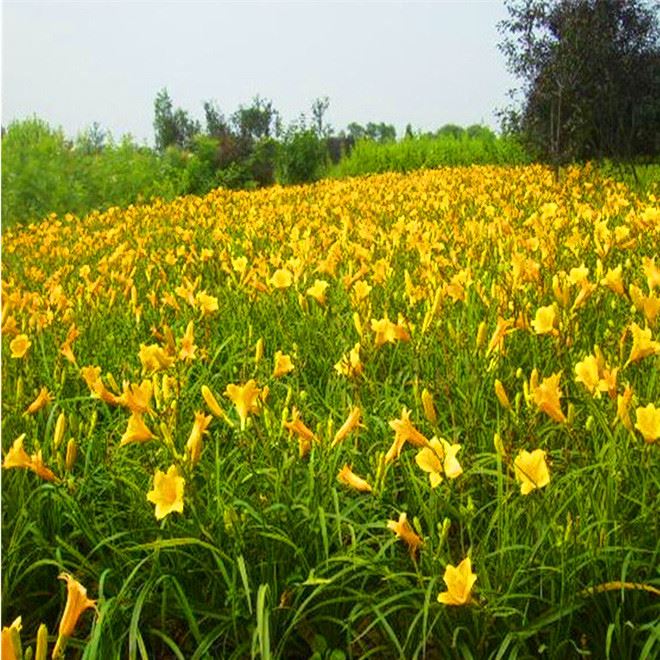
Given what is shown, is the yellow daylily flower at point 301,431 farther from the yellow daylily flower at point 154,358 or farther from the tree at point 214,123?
the tree at point 214,123

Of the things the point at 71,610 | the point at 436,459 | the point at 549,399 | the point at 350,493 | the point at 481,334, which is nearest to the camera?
the point at 71,610

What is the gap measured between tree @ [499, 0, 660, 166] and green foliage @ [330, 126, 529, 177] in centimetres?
483

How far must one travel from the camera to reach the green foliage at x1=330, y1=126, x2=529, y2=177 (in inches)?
668

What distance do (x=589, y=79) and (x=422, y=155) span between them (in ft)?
23.8

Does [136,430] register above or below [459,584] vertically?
above

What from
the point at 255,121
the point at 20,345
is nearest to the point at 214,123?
the point at 255,121

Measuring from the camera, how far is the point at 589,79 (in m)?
10.3

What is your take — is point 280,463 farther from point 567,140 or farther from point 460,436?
point 567,140

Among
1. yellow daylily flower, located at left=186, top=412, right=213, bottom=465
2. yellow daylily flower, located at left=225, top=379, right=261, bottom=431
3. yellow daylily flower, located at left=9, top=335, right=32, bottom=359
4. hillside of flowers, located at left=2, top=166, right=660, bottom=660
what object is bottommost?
hillside of flowers, located at left=2, top=166, right=660, bottom=660

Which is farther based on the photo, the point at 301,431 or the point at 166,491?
the point at 301,431

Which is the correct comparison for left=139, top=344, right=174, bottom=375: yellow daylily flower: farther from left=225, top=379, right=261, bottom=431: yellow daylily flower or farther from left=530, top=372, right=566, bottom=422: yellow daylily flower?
left=530, top=372, right=566, bottom=422: yellow daylily flower

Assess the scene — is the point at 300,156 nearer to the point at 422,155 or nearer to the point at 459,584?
the point at 422,155

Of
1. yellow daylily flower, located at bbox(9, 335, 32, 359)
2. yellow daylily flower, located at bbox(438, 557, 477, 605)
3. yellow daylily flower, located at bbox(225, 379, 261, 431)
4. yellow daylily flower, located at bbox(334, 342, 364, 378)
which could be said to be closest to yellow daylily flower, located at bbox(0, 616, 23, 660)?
yellow daylily flower, located at bbox(438, 557, 477, 605)

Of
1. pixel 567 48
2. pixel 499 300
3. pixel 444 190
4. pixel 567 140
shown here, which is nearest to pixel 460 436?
pixel 499 300
